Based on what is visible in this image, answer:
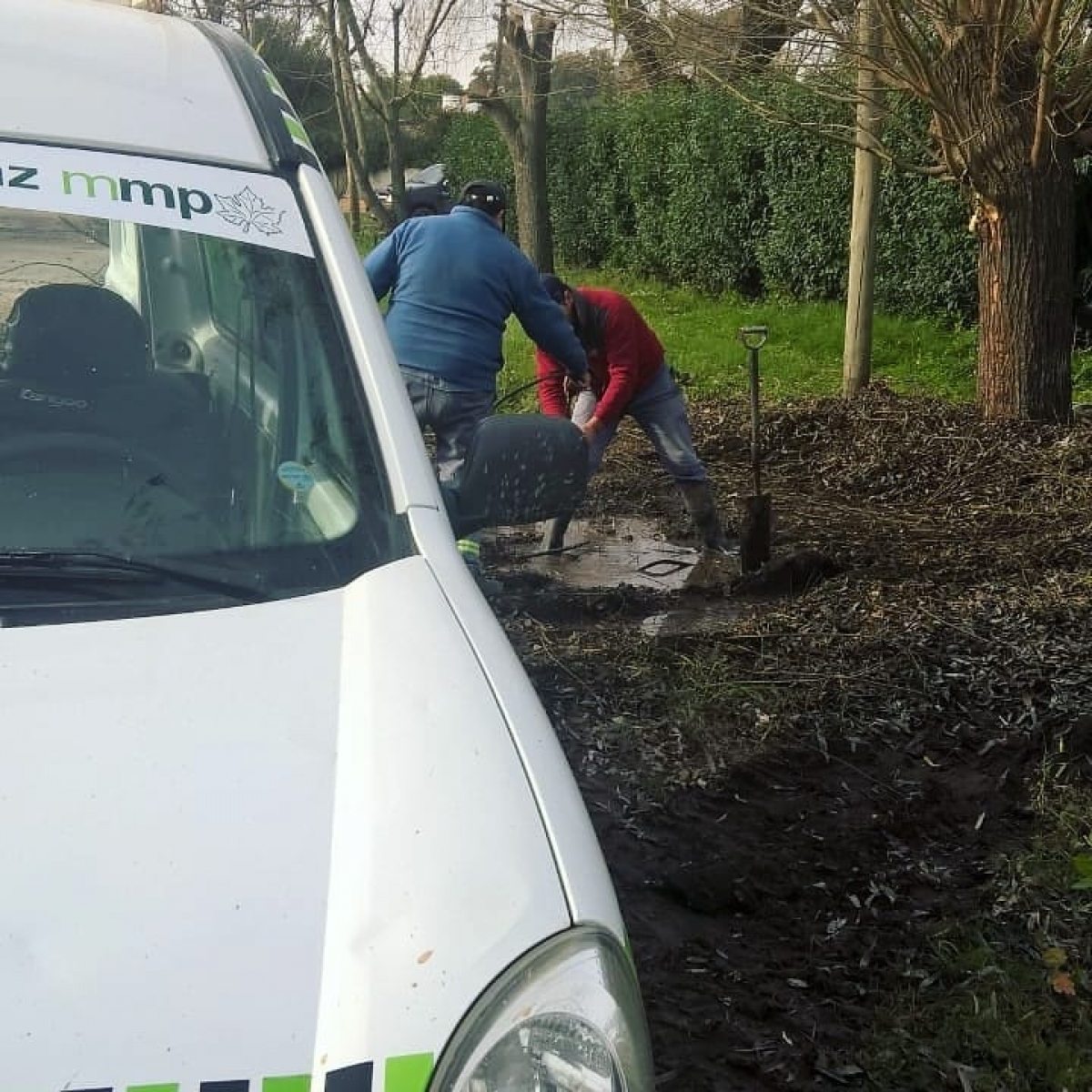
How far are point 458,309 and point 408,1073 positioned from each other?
4.71 meters

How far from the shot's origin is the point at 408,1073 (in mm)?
1573

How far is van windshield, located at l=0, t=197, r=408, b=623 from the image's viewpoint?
2381 millimetres

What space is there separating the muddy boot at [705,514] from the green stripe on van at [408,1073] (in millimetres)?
5906

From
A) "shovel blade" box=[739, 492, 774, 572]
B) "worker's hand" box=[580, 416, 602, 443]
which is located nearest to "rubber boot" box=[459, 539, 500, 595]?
"shovel blade" box=[739, 492, 774, 572]

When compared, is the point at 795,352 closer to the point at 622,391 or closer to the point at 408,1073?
the point at 622,391

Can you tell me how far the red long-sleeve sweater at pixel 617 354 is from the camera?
6.95 metres

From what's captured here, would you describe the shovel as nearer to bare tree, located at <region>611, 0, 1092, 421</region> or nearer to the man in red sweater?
the man in red sweater

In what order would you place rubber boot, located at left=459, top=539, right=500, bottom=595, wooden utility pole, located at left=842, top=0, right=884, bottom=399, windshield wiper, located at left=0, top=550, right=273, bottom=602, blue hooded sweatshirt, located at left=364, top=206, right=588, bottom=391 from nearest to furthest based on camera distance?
windshield wiper, located at left=0, top=550, right=273, bottom=602, rubber boot, located at left=459, top=539, right=500, bottom=595, blue hooded sweatshirt, located at left=364, top=206, right=588, bottom=391, wooden utility pole, located at left=842, top=0, right=884, bottom=399

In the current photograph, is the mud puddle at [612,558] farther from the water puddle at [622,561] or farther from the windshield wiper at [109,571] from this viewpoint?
the windshield wiper at [109,571]

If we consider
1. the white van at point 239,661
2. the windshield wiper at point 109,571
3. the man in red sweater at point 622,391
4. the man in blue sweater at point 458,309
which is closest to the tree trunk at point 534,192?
the man in red sweater at point 622,391

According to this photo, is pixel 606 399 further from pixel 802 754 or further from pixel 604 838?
pixel 604 838

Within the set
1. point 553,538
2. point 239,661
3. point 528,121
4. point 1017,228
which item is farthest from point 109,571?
point 528,121

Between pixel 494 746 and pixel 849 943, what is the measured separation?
2154mm

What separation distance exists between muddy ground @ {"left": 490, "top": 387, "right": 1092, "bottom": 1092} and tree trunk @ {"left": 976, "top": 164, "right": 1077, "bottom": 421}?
1.61 meters
